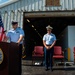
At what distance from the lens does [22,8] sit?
13.5m

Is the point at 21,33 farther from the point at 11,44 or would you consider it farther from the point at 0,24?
the point at 11,44

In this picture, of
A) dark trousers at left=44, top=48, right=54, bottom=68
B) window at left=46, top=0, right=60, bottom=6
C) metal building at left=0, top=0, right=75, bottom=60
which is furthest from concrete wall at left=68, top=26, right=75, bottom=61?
dark trousers at left=44, top=48, right=54, bottom=68

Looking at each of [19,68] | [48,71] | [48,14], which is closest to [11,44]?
[19,68]

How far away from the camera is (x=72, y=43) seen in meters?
15.2

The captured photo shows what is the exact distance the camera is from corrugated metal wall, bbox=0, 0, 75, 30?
1323cm

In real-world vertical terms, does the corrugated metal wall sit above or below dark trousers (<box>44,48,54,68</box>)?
above

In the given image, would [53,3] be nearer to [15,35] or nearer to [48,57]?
[48,57]

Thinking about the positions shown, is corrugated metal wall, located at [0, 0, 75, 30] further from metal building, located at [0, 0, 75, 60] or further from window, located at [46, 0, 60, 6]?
window, located at [46, 0, 60, 6]

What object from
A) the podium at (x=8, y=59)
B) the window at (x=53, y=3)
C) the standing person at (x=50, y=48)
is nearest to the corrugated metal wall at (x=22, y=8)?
the window at (x=53, y=3)

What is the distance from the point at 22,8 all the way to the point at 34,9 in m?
0.73

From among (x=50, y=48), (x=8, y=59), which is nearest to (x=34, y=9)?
(x=50, y=48)

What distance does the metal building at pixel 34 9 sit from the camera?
1323 centimetres

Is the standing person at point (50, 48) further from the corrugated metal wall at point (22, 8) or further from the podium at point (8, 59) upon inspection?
the corrugated metal wall at point (22, 8)

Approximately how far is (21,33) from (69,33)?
9685 millimetres
